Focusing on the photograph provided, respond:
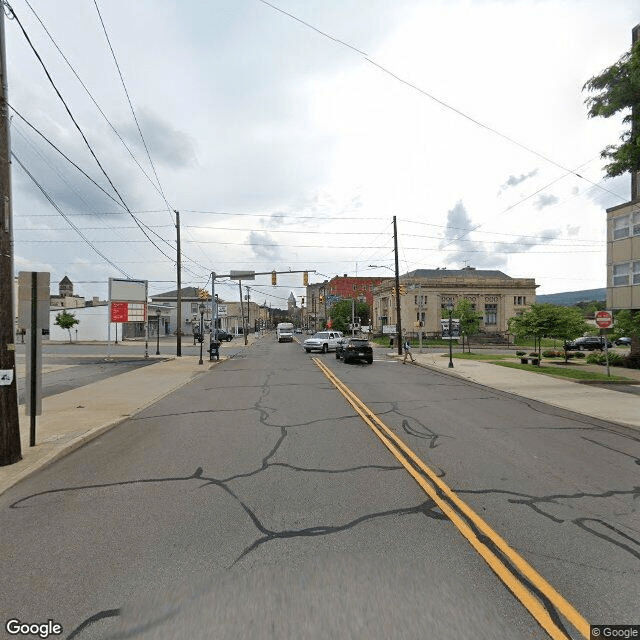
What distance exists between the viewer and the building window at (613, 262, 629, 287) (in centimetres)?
2268

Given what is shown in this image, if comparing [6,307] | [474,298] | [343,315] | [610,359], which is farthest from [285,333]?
[6,307]

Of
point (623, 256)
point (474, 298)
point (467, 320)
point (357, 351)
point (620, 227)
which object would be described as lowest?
point (357, 351)

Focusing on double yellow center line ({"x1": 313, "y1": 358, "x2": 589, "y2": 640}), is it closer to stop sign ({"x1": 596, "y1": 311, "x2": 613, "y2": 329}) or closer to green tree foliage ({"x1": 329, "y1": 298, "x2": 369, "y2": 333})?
stop sign ({"x1": 596, "y1": 311, "x2": 613, "y2": 329})

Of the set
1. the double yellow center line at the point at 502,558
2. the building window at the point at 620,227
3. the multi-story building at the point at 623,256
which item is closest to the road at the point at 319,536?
the double yellow center line at the point at 502,558

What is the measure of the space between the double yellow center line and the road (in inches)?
1.0

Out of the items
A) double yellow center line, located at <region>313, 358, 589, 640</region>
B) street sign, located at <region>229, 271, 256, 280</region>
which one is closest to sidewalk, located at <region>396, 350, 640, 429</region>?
double yellow center line, located at <region>313, 358, 589, 640</region>

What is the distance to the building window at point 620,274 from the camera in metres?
22.7

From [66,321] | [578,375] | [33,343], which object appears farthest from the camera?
[66,321]

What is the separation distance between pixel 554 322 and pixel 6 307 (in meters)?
22.8

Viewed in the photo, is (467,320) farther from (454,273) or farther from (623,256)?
(454,273)

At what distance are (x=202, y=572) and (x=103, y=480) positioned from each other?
294cm

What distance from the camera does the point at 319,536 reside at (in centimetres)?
381

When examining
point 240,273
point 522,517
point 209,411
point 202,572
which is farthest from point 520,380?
point 240,273

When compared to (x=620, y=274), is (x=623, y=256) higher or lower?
higher
